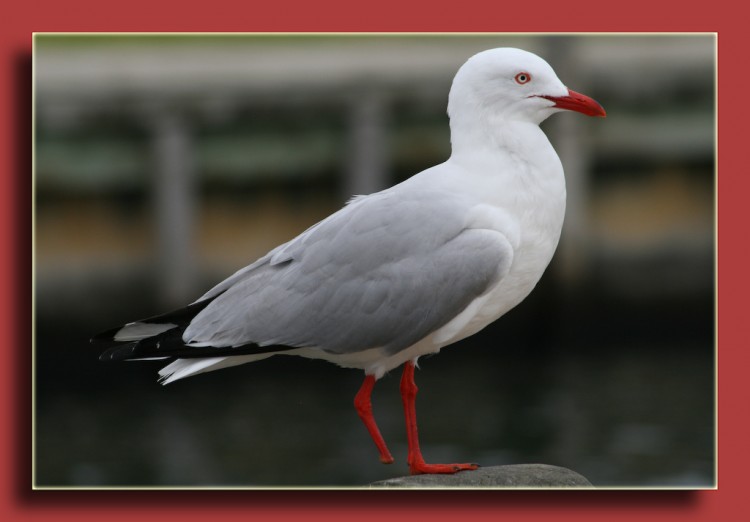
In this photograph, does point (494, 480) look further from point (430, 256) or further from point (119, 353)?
point (119, 353)

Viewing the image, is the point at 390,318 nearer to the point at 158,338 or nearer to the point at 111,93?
the point at 158,338

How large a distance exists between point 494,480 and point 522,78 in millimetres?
1146

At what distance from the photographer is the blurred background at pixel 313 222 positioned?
462cm

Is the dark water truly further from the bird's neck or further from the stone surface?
the bird's neck

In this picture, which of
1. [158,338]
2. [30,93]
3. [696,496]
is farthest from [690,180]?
[30,93]

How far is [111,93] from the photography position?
483 cm

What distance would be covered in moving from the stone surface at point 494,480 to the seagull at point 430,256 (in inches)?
12.0

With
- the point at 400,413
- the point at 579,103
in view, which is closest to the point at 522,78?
the point at 579,103

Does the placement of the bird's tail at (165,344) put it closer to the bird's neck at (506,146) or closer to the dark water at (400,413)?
the dark water at (400,413)

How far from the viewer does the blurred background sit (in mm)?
4625

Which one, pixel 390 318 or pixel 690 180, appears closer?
pixel 390 318

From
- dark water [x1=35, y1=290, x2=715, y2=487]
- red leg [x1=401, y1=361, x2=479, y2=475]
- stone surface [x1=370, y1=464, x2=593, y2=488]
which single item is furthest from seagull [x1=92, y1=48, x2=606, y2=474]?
dark water [x1=35, y1=290, x2=715, y2=487]

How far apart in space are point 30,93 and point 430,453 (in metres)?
1.63

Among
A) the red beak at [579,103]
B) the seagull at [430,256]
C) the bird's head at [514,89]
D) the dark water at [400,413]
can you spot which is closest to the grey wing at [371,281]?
the seagull at [430,256]
